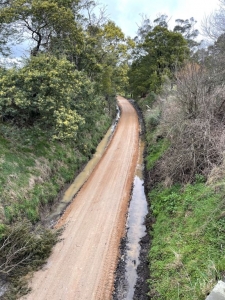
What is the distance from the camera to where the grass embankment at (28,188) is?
851 cm

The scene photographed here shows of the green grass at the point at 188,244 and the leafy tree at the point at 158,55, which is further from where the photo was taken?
the leafy tree at the point at 158,55

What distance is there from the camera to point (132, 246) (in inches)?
390

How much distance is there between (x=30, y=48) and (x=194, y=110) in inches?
450

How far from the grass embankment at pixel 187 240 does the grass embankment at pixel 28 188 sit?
4260 mm

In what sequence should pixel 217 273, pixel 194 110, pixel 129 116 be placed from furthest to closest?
pixel 129 116, pixel 194 110, pixel 217 273

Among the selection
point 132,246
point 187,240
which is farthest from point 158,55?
point 187,240

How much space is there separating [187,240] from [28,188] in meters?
7.58

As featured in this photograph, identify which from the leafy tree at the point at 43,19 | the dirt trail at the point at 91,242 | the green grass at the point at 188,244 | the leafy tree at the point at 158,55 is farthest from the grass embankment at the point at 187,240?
the leafy tree at the point at 158,55

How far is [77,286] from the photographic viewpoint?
7.95 m

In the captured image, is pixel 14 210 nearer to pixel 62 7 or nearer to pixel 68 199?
pixel 68 199

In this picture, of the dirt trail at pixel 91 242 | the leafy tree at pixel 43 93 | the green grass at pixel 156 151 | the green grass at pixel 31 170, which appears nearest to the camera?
the dirt trail at pixel 91 242

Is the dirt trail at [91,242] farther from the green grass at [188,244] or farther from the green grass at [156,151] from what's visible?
the green grass at [188,244]

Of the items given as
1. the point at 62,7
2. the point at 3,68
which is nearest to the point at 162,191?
the point at 3,68

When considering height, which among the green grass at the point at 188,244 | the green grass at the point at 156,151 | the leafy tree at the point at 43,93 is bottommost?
the green grass at the point at 188,244
